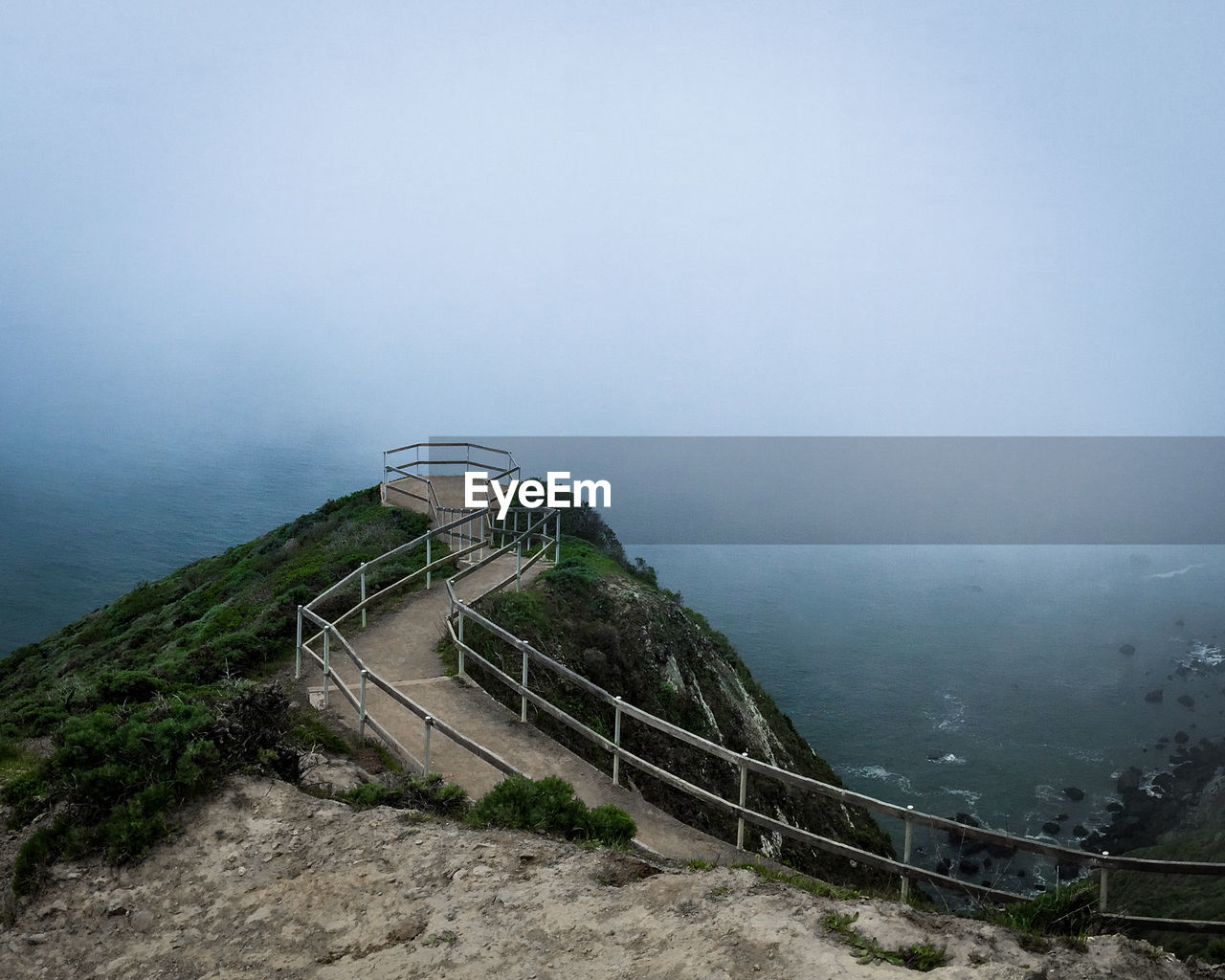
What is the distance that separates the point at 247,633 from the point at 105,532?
143600mm

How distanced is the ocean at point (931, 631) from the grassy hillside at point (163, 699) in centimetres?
3053

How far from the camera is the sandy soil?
471cm

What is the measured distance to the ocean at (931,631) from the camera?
5469cm

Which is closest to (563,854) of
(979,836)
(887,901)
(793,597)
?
(887,901)

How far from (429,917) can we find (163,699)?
475 centimetres

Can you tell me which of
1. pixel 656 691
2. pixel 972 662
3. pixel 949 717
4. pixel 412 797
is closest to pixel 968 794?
pixel 949 717

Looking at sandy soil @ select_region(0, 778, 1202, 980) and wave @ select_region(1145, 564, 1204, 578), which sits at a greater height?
sandy soil @ select_region(0, 778, 1202, 980)

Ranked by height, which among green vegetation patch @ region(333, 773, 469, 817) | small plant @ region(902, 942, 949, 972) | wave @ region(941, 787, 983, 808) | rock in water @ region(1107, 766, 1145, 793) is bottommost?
rock in water @ region(1107, 766, 1145, 793)

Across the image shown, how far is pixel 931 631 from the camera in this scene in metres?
90.4

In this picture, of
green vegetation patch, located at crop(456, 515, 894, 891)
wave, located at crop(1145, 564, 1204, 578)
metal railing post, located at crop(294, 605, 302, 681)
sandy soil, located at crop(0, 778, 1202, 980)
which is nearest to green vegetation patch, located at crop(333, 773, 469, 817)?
sandy soil, located at crop(0, 778, 1202, 980)

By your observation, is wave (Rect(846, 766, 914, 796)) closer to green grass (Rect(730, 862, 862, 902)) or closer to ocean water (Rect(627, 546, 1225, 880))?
ocean water (Rect(627, 546, 1225, 880))

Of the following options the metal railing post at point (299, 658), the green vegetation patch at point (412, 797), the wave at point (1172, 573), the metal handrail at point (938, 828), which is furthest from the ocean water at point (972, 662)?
the green vegetation patch at point (412, 797)

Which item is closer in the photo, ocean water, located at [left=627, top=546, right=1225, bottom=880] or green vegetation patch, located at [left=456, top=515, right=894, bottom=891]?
green vegetation patch, located at [left=456, top=515, right=894, bottom=891]

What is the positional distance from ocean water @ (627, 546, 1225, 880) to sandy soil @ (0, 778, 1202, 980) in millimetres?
44331
